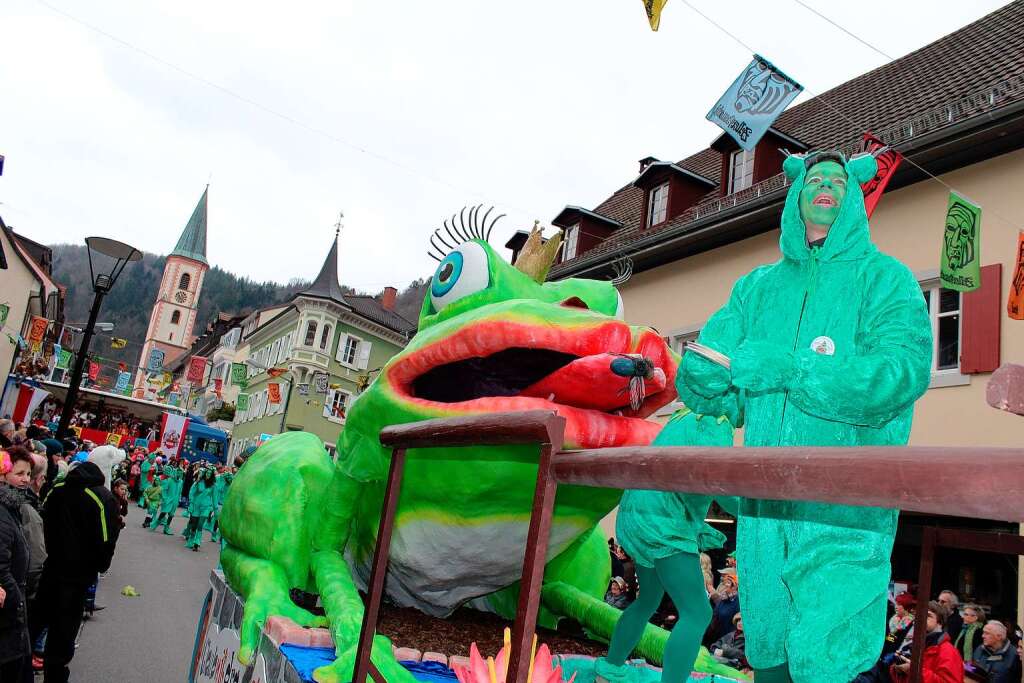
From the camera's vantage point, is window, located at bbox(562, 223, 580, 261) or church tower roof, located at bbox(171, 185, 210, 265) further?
church tower roof, located at bbox(171, 185, 210, 265)

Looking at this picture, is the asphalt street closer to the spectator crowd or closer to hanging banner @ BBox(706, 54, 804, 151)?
the spectator crowd

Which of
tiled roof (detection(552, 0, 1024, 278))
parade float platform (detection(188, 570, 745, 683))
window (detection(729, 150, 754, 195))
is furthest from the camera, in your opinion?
window (detection(729, 150, 754, 195))

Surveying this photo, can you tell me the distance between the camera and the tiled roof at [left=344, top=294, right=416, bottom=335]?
116 ft

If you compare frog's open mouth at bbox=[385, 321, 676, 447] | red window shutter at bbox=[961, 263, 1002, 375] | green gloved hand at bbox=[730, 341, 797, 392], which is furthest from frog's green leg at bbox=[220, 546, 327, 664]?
red window shutter at bbox=[961, 263, 1002, 375]

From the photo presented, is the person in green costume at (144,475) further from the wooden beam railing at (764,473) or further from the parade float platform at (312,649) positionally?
the wooden beam railing at (764,473)

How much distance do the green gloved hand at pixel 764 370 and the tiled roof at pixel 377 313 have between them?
33.2 m

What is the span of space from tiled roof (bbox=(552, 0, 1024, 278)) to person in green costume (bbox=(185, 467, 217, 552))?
7.00 metres

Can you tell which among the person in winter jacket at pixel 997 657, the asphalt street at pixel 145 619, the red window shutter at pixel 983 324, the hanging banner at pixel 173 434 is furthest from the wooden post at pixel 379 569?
the hanging banner at pixel 173 434

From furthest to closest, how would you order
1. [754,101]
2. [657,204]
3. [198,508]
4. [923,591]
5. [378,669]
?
1. [198,508]
2. [657,204]
3. [754,101]
4. [923,591]
5. [378,669]

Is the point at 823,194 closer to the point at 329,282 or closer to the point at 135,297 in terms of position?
the point at 329,282

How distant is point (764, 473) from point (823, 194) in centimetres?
105

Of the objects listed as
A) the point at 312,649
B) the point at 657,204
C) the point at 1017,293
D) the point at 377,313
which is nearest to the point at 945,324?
the point at 1017,293

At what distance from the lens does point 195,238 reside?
79.4m

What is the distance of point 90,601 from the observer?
708cm
